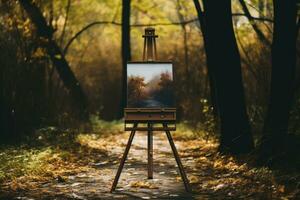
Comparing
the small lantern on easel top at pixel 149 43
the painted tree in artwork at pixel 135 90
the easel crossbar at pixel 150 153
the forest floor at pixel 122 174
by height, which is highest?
the small lantern on easel top at pixel 149 43

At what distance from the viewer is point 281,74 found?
920 centimetres

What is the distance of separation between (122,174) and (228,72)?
9.59ft

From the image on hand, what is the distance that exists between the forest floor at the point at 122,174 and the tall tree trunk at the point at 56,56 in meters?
3.91

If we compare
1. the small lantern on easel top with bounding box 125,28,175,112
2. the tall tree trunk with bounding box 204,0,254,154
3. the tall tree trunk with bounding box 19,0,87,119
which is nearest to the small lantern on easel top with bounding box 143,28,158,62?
the small lantern on easel top with bounding box 125,28,175,112

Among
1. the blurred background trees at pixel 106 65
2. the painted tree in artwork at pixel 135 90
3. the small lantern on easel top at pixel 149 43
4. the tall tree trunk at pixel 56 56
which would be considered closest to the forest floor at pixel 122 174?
the blurred background trees at pixel 106 65

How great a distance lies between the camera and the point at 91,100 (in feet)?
84.6

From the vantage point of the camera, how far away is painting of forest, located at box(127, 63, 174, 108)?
8.52 meters

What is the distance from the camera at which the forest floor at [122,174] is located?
750 cm

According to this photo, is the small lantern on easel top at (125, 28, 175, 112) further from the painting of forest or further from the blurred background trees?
the blurred background trees

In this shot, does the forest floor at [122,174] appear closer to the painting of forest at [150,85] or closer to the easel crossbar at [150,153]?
the easel crossbar at [150,153]

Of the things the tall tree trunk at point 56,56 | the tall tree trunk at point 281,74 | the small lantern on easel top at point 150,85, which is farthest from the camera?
the tall tree trunk at point 56,56

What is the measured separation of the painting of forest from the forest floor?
1248mm

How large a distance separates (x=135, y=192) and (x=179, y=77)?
1577 cm

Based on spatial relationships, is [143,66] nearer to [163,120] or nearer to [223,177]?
[163,120]
